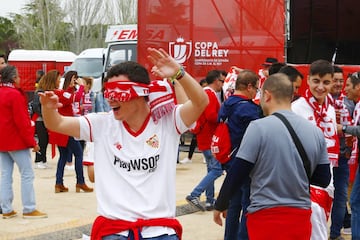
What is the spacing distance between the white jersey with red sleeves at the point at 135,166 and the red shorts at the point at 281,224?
802 millimetres

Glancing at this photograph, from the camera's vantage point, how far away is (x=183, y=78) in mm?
3730

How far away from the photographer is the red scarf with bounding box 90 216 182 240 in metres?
3.65

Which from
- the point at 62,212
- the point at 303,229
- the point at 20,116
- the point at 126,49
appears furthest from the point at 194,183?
the point at 126,49

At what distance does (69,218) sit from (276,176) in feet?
15.4

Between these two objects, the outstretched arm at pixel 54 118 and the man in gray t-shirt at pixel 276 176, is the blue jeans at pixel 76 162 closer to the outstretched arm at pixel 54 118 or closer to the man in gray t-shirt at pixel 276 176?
the man in gray t-shirt at pixel 276 176

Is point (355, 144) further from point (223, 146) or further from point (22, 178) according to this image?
point (22, 178)

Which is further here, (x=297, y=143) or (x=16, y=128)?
(x=16, y=128)

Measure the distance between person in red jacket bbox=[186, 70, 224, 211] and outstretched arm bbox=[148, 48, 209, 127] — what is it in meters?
4.42

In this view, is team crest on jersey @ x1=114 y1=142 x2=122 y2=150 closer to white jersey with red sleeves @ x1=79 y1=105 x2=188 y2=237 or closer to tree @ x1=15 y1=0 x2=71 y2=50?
white jersey with red sleeves @ x1=79 y1=105 x2=188 y2=237

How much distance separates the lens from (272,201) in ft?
14.2

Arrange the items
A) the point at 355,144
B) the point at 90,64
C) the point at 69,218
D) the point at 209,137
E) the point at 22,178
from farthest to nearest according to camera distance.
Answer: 1. the point at 90,64
2. the point at 209,137
3. the point at 69,218
4. the point at 22,178
5. the point at 355,144

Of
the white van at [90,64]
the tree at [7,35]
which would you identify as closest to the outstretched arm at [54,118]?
the white van at [90,64]

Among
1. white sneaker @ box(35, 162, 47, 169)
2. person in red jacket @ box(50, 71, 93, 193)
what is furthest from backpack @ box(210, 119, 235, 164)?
white sneaker @ box(35, 162, 47, 169)

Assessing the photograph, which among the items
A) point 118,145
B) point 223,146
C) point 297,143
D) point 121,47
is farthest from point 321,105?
point 121,47
